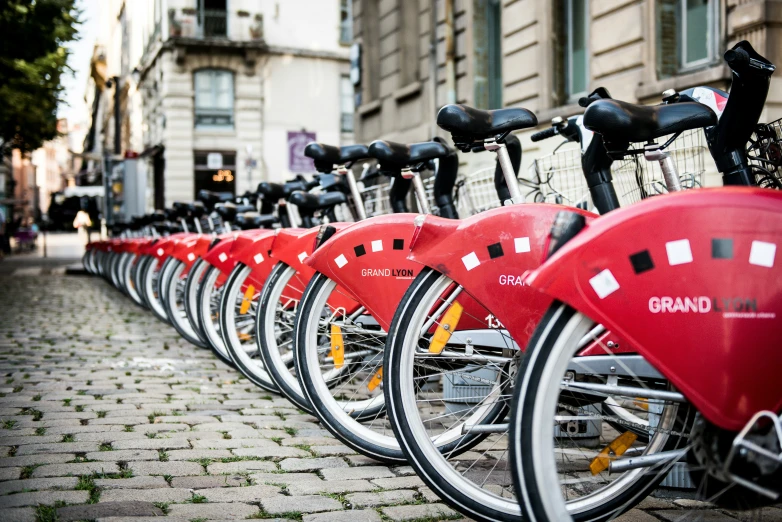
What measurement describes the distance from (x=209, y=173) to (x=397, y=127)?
56.8ft

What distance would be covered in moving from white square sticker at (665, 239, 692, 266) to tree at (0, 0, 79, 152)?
18.8m

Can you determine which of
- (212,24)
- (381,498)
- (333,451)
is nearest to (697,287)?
(381,498)

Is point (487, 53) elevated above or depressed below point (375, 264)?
above

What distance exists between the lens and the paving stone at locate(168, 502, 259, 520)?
292cm

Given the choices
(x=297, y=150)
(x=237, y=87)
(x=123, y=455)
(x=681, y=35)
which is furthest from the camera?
(x=237, y=87)

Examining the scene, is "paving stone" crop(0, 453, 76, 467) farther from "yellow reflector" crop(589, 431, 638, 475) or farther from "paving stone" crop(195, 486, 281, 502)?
"yellow reflector" crop(589, 431, 638, 475)

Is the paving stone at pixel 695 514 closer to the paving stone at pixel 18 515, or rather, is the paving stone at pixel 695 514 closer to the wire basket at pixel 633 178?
the wire basket at pixel 633 178

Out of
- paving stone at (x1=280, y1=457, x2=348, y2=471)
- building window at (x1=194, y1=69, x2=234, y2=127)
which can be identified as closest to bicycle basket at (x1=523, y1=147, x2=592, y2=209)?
paving stone at (x1=280, y1=457, x2=348, y2=471)

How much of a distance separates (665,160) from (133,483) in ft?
6.58

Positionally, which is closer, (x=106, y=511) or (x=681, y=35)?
(x=106, y=511)

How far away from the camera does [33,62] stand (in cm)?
2098

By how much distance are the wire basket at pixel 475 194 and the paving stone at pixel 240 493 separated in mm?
2283

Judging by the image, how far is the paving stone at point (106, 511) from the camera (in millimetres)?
2879

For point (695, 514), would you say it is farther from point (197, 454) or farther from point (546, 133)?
point (197, 454)
